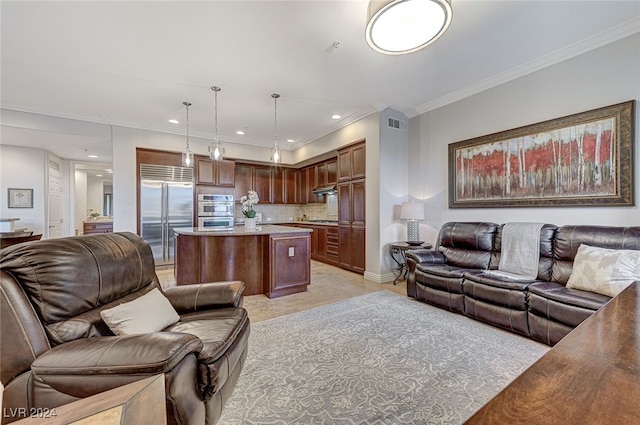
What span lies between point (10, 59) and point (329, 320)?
451 centimetres

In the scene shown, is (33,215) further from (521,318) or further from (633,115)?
(633,115)

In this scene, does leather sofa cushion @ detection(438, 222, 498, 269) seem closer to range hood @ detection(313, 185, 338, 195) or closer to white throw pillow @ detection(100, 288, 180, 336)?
range hood @ detection(313, 185, 338, 195)

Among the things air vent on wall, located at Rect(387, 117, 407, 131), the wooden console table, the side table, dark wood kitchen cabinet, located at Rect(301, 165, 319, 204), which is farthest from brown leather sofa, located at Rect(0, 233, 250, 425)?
dark wood kitchen cabinet, located at Rect(301, 165, 319, 204)

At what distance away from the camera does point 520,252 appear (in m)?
2.95

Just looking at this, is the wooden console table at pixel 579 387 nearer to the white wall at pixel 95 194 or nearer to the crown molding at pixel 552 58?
the crown molding at pixel 552 58

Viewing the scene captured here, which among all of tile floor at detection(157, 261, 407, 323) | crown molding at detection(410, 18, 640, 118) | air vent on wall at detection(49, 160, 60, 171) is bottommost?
tile floor at detection(157, 261, 407, 323)

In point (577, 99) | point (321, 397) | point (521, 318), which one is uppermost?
point (577, 99)

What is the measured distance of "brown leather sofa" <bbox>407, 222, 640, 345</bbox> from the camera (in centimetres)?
220

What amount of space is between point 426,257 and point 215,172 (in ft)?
15.3

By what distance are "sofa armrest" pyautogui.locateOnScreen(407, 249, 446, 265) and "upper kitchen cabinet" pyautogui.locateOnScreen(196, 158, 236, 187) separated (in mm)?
4335

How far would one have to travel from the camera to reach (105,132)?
4.84 metres

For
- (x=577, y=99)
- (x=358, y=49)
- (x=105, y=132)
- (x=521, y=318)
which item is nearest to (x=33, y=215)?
(x=105, y=132)

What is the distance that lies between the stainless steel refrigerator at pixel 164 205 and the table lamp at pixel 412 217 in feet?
14.1

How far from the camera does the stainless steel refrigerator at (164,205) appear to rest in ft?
17.0
